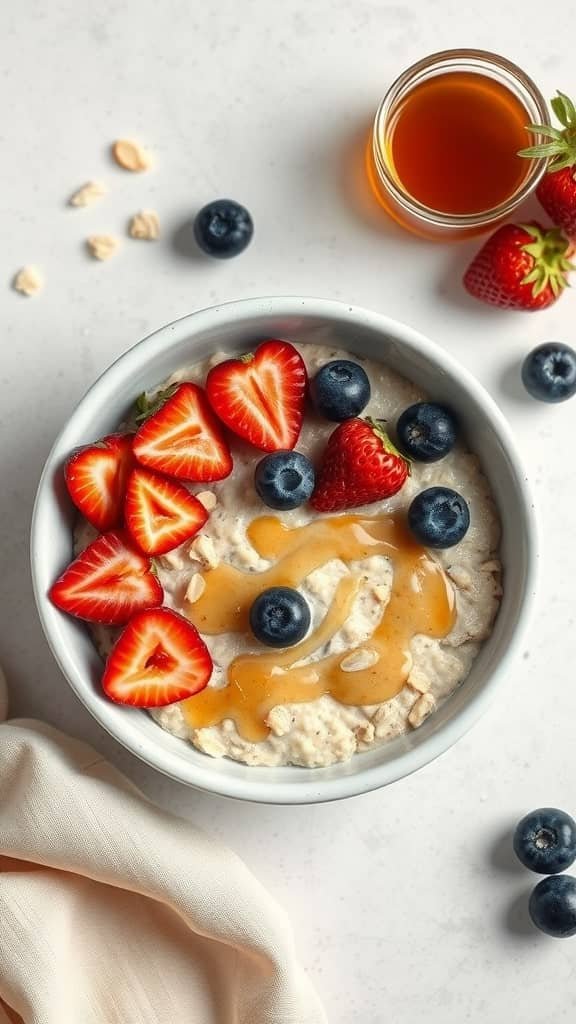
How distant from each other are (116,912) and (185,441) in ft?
2.92

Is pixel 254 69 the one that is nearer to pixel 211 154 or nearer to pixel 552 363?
pixel 211 154

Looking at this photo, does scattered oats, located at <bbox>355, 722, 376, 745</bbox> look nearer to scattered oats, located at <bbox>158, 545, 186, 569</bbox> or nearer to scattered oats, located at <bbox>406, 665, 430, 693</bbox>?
scattered oats, located at <bbox>406, 665, 430, 693</bbox>

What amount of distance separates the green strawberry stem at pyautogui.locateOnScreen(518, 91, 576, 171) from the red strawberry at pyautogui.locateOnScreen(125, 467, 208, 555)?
84 centimetres

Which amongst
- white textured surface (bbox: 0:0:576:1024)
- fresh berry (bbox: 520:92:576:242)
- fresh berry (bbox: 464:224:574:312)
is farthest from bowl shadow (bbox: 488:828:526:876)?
fresh berry (bbox: 520:92:576:242)

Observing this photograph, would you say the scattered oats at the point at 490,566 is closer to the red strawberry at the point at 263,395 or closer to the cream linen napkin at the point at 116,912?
the red strawberry at the point at 263,395

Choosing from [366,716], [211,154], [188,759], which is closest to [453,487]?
[366,716]

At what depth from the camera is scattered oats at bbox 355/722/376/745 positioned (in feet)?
6.29

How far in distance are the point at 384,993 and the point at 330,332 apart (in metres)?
1.25

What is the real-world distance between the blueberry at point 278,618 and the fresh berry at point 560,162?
33.8 inches

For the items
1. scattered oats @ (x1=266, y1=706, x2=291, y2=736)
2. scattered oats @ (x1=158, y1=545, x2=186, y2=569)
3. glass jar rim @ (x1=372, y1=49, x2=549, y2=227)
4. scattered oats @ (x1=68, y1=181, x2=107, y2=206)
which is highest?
glass jar rim @ (x1=372, y1=49, x2=549, y2=227)

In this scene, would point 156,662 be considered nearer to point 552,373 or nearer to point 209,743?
point 209,743

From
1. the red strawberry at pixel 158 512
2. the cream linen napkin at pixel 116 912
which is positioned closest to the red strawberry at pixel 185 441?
the red strawberry at pixel 158 512

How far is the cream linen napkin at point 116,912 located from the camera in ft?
6.57

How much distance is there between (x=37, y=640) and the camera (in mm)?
2182
